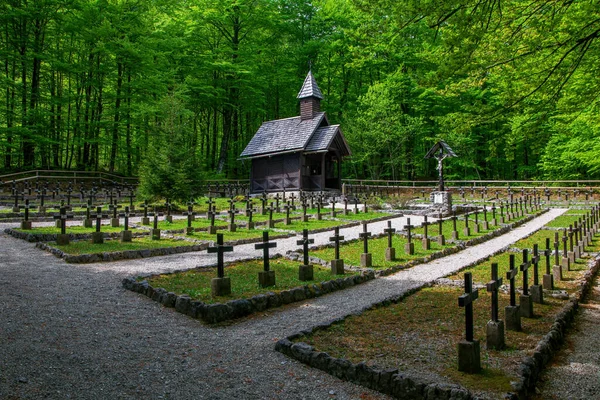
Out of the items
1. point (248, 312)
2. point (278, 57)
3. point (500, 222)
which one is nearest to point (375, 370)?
point (248, 312)

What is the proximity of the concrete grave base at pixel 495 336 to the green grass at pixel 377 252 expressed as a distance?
4715 millimetres

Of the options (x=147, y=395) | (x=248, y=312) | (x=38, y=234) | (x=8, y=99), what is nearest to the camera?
(x=147, y=395)

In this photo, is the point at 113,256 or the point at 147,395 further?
the point at 113,256

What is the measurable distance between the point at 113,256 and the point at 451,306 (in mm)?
7880

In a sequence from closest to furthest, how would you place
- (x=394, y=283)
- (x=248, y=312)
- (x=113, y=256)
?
1. (x=248, y=312)
2. (x=394, y=283)
3. (x=113, y=256)

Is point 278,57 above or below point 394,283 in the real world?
above

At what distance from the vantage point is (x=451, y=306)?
650 cm

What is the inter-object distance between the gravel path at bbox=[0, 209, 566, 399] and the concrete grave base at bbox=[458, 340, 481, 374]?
92 centimetres

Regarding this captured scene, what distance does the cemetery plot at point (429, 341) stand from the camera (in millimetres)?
3959

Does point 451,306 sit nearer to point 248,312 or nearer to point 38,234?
point 248,312

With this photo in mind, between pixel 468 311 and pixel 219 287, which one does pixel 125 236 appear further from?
pixel 468 311

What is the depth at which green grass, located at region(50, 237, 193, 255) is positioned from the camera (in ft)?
34.3

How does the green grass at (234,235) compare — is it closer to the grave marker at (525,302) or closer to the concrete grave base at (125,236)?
the concrete grave base at (125,236)

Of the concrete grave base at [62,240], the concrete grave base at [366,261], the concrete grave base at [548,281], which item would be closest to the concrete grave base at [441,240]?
the concrete grave base at [366,261]
